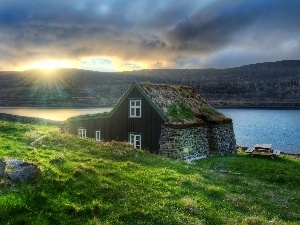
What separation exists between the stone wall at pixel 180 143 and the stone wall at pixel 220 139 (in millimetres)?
5121

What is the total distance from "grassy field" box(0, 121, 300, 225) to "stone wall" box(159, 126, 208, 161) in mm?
9803

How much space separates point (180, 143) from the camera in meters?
34.5

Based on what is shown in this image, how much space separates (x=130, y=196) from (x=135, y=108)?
22.9 m

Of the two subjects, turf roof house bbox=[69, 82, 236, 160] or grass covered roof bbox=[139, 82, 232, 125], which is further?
grass covered roof bbox=[139, 82, 232, 125]

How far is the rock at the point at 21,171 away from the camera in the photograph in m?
→ 14.8

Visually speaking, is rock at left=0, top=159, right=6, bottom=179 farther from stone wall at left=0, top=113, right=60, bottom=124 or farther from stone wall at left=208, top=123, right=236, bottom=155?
stone wall at left=0, top=113, right=60, bottom=124

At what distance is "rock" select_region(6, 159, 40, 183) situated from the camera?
583 inches

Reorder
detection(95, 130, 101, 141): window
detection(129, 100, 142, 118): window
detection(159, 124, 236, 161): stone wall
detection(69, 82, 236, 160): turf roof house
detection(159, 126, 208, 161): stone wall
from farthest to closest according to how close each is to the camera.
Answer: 1. detection(95, 130, 101, 141): window
2. detection(129, 100, 142, 118): window
3. detection(69, 82, 236, 160): turf roof house
4. detection(159, 124, 236, 161): stone wall
5. detection(159, 126, 208, 161): stone wall

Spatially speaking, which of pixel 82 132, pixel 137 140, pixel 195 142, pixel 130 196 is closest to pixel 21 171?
pixel 130 196

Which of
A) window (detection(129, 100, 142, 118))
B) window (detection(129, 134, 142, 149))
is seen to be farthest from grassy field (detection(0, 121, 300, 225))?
window (detection(129, 100, 142, 118))

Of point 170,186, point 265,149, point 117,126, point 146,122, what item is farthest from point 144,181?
point 265,149

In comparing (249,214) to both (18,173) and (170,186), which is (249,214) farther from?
(18,173)

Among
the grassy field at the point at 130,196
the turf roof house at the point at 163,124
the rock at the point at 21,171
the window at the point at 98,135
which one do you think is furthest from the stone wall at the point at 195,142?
the rock at the point at 21,171

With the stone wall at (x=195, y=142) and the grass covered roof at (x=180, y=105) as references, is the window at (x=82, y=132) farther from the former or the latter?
the stone wall at (x=195, y=142)
